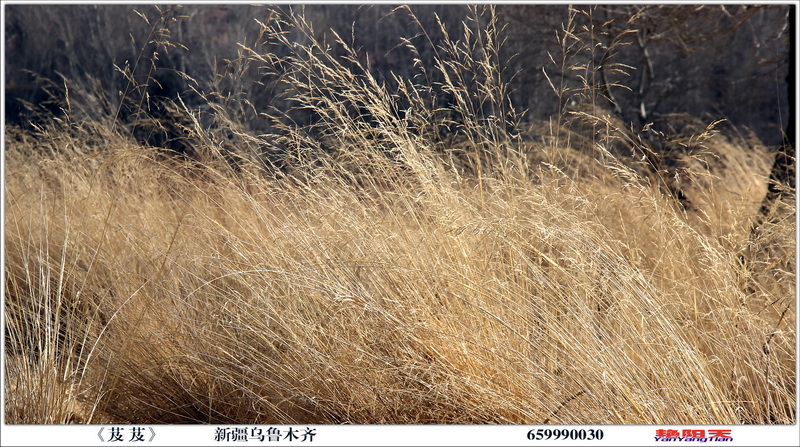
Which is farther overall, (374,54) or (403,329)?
(374,54)

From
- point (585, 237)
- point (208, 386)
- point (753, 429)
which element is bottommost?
point (208, 386)

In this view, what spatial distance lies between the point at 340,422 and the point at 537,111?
371 inches

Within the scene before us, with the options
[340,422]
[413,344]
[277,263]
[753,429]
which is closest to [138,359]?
[277,263]

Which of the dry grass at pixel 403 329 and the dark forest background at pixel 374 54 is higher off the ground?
the dry grass at pixel 403 329

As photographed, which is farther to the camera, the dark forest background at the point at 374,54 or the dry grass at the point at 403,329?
the dark forest background at the point at 374,54

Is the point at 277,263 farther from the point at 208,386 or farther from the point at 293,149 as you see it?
the point at 293,149

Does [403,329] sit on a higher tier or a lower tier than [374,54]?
higher

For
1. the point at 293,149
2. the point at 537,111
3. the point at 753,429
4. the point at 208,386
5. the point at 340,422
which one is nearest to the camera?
the point at 753,429

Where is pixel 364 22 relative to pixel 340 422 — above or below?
below

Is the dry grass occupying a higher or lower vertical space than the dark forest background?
higher

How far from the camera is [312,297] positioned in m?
1.78

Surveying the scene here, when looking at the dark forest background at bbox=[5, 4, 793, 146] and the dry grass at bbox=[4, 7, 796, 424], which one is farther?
the dark forest background at bbox=[5, 4, 793, 146]

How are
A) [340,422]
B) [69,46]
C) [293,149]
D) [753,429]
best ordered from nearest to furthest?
[753,429], [340,422], [293,149], [69,46]

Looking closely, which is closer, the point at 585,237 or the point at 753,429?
the point at 753,429
